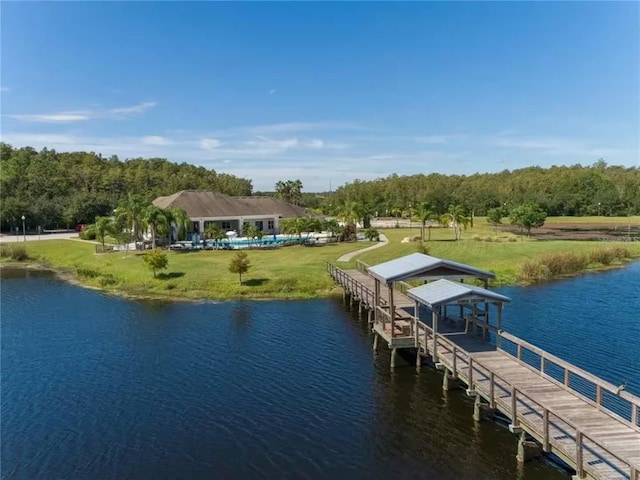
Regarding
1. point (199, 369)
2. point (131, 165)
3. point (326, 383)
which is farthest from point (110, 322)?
point (131, 165)

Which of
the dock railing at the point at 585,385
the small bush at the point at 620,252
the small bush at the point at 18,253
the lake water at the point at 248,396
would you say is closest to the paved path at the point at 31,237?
the small bush at the point at 18,253

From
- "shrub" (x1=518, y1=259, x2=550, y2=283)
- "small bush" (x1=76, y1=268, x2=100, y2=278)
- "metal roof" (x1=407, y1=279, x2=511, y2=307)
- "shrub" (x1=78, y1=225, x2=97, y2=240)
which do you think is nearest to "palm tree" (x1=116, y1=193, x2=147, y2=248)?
"small bush" (x1=76, y1=268, x2=100, y2=278)

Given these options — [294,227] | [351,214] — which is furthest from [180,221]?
[351,214]

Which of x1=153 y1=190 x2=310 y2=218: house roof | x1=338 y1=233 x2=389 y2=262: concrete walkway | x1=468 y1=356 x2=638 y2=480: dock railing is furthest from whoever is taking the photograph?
x1=153 y1=190 x2=310 y2=218: house roof

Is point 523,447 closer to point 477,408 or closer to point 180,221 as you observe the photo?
point 477,408

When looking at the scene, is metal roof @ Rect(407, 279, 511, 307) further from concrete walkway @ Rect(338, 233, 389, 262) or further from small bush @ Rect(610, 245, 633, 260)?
small bush @ Rect(610, 245, 633, 260)

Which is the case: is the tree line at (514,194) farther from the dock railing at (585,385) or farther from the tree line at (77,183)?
the dock railing at (585,385)

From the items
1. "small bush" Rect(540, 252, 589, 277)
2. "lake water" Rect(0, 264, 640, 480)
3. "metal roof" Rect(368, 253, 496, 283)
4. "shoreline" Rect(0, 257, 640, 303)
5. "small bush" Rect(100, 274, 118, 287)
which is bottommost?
"lake water" Rect(0, 264, 640, 480)
